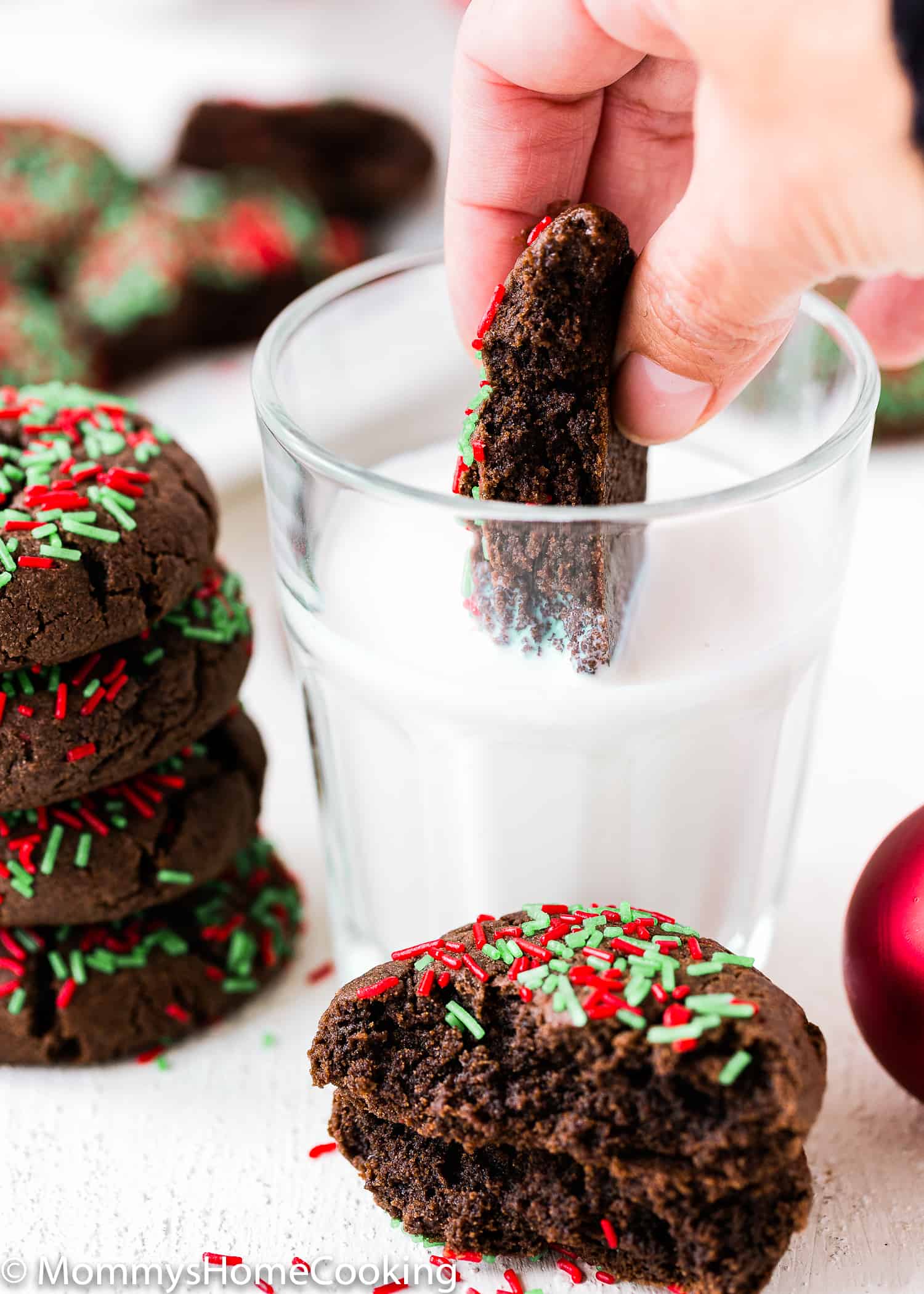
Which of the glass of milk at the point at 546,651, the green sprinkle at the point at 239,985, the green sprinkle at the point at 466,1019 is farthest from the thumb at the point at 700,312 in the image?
the green sprinkle at the point at 239,985

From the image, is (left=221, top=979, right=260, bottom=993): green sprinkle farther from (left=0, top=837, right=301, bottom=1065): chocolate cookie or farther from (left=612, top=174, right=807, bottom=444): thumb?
(left=612, top=174, right=807, bottom=444): thumb

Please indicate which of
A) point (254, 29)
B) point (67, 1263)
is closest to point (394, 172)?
point (254, 29)

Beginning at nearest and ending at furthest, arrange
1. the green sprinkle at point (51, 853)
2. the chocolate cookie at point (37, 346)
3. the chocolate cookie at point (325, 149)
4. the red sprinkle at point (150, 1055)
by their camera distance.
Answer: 1. the green sprinkle at point (51, 853)
2. the red sprinkle at point (150, 1055)
3. the chocolate cookie at point (37, 346)
4. the chocolate cookie at point (325, 149)

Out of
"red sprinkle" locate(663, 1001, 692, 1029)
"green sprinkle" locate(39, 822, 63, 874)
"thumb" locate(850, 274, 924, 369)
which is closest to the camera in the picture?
"red sprinkle" locate(663, 1001, 692, 1029)

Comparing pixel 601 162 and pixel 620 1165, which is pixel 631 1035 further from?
pixel 601 162

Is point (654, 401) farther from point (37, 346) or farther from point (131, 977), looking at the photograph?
point (37, 346)

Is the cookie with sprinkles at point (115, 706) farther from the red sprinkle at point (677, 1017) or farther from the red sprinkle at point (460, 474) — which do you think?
the red sprinkle at point (677, 1017)

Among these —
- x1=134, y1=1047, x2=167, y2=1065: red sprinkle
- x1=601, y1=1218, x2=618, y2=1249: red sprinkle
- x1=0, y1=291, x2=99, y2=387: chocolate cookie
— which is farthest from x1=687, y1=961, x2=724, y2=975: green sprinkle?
x1=0, y1=291, x2=99, y2=387: chocolate cookie
